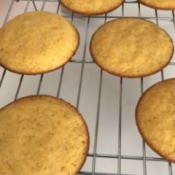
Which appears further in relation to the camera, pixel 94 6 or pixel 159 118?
pixel 94 6

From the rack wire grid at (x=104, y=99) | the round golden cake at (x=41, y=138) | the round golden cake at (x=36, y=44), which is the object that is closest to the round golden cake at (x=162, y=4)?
the rack wire grid at (x=104, y=99)

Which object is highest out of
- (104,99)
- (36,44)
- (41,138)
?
(36,44)

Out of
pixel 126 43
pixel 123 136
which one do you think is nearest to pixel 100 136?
pixel 123 136

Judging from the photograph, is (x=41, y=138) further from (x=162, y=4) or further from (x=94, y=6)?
(x=162, y=4)

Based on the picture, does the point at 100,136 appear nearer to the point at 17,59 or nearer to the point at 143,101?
the point at 143,101

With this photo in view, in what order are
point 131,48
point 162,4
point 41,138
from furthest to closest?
point 162,4
point 131,48
point 41,138

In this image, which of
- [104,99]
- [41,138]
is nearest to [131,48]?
[104,99]

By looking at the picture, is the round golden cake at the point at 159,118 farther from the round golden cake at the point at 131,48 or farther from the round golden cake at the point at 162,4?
the round golden cake at the point at 162,4
